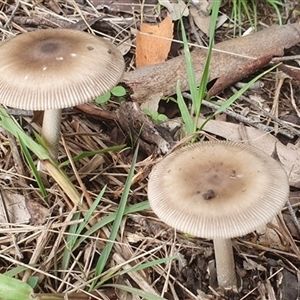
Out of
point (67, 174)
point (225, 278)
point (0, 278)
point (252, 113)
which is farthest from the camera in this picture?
point (252, 113)

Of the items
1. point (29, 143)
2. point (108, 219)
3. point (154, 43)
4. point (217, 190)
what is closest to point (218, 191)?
point (217, 190)

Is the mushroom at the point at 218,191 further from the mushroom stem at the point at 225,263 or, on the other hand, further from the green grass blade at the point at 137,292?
the green grass blade at the point at 137,292

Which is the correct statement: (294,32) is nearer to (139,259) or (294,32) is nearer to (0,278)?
(139,259)

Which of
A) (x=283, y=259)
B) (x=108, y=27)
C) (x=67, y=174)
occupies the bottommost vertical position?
(x=283, y=259)

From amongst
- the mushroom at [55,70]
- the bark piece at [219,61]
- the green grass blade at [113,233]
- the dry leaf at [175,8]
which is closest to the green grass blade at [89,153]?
the green grass blade at [113,233]

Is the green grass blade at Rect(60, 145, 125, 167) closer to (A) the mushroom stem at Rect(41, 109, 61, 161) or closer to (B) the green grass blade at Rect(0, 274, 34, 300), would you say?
(A) the mushroom stem at Rect(41, 109, 61, 161)

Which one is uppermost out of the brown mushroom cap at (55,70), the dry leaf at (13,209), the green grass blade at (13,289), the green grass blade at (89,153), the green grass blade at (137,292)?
the brown mushroom cap at (55,70)

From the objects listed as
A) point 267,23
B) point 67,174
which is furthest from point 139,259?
point 267,23

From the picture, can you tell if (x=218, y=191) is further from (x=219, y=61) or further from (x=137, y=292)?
(x=219, y=61)
